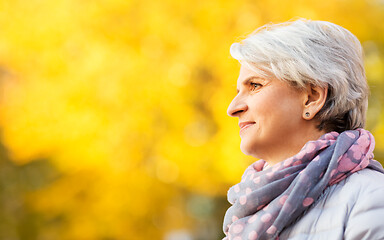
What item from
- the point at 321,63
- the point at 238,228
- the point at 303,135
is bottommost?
the point at 238,228

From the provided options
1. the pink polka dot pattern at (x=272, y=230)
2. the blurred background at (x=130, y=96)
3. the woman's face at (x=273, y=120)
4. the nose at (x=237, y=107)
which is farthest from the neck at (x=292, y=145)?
the blurred background at (x=130, y=96)

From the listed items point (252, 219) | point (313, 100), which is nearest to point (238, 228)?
point (252, 219)

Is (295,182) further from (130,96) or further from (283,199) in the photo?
(130,96)

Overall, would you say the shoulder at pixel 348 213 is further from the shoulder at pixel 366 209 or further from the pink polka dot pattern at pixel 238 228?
the pink polka dot pattern at pixel 238 228

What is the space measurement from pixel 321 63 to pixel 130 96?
5831 millimetres

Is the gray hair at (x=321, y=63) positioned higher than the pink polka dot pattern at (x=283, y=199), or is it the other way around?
the gray hair at (x=321, y=63)

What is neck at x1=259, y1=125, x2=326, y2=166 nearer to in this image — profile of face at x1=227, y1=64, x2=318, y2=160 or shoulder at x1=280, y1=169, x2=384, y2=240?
profile of face at x1=227, y1=64, x2=318, y2=160

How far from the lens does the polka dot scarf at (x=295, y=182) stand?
1514 mm

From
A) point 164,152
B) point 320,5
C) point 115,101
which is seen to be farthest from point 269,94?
point 115,101

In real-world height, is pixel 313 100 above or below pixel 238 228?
above

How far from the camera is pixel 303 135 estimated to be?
167cm

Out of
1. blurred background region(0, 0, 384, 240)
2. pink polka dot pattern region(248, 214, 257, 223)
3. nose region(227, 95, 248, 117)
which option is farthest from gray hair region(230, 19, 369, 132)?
blurred background region(0, 0, 384, 240)

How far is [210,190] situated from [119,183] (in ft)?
4.34

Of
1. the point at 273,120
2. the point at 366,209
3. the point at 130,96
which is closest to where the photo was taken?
the point at 366,209
